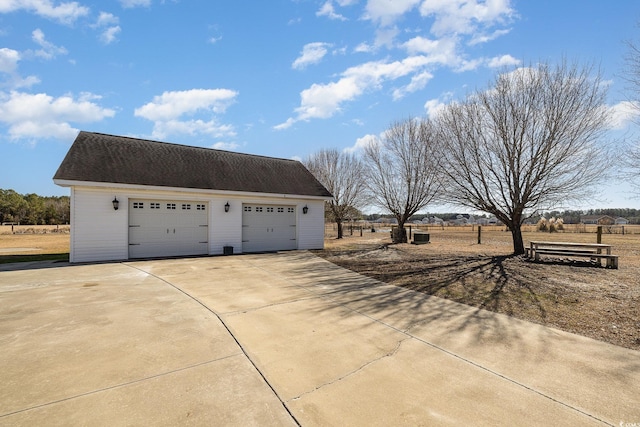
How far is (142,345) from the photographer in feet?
12.1

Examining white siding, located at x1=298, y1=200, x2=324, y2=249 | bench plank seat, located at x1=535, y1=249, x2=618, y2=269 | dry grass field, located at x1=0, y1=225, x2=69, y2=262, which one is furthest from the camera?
white siding, located at x1=298, y1=200, x2=324, y2=249

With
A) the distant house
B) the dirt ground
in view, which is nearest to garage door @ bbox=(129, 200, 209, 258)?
the dirt ground

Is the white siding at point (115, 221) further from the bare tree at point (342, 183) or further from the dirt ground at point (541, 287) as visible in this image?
the bare tree at point (342, 183)

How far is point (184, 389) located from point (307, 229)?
519 inches

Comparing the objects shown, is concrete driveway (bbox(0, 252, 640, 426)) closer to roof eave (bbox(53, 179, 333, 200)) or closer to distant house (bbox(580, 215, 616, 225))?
roof eave (bbox(53, 179, 333, 200))

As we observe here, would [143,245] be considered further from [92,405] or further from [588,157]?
[588,157]

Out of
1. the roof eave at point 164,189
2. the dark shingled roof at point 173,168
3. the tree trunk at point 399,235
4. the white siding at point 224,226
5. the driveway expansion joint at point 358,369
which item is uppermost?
the dark shingled roof at point 173,168

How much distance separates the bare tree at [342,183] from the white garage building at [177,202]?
27.6ft

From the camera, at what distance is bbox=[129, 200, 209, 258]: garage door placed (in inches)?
461

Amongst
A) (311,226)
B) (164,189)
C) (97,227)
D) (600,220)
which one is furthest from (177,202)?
(600,220)

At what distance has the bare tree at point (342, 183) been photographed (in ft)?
82.1

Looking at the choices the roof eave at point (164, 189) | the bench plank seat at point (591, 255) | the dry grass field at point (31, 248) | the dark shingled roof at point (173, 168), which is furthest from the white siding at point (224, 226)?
the bench plank seat at point (591, 255)

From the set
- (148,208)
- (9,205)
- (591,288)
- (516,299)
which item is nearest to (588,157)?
(591,288)

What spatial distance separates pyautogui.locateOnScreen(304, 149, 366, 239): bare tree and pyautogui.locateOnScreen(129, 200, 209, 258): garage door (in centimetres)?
1333
